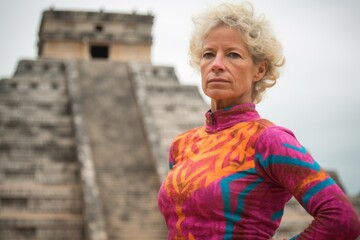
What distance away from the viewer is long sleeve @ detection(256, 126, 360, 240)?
193 centimetres

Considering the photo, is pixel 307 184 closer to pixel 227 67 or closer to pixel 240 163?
pixel 240 163

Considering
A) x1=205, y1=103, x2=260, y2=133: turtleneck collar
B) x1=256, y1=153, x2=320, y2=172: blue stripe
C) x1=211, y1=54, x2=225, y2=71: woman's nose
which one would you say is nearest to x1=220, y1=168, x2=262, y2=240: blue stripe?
x1=256, y1=153, x2=320, y2=172: blue stripe

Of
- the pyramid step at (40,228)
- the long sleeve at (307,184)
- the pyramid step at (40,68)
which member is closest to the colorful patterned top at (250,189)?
the long sleeve at (307,184)

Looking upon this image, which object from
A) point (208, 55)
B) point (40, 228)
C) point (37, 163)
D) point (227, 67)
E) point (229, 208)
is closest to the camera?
point (229, 208)

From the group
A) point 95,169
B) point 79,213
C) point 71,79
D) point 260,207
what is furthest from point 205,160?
point 71,79

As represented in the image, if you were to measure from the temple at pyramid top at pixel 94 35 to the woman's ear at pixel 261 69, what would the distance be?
2121 cm

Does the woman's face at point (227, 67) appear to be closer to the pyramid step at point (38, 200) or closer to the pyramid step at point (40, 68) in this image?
the pyramid step at point (38, 200)

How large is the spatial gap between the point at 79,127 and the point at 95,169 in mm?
1643

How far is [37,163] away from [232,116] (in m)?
12.4

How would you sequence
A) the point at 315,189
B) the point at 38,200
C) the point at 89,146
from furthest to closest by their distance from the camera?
the point at 89,146, the point at 38,200, the point at 315,189

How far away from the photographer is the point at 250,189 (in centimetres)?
214

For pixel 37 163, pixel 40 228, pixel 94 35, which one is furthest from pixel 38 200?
pixel 94 35

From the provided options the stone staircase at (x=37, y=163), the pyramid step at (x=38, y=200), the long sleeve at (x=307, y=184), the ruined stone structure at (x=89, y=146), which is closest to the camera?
the long sleeve at (x=307, y=184)

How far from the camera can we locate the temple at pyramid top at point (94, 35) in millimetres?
23438
